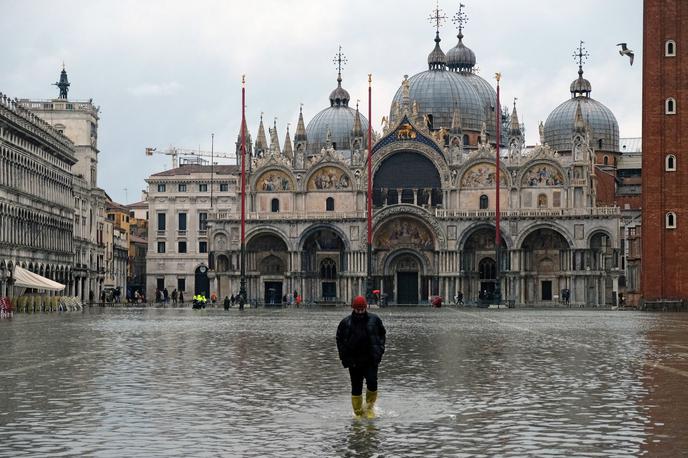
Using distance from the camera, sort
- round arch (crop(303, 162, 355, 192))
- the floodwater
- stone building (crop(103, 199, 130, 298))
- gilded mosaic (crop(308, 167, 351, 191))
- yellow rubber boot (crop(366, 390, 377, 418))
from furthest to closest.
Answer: stone building (crop(103, 199, 130, 298)) < gilded mosaic (crop(308, 167, 351, 191)) < round arch (crop(303, 162, 355, 192)) < yellow rubber boot (crop(366, 390, 377, 418)) < the floodwater

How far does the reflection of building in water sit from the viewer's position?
100000 millimetres

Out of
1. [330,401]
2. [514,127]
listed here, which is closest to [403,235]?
[514,127]

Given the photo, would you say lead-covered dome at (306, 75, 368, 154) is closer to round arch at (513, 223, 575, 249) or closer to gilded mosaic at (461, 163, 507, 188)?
gilded mosaic at (461, 163, 507, 188)

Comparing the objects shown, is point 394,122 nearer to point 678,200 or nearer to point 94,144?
point 94,144

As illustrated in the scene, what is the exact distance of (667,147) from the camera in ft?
244

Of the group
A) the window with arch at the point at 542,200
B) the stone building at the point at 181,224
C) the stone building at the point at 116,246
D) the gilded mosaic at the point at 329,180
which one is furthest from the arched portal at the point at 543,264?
the stone building at the point at 116,246

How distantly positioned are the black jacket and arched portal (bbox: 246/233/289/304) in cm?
9131

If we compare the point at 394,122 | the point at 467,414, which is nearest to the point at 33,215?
the point at 394,122

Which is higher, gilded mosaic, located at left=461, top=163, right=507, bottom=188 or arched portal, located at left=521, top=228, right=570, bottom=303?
gilded mosaic, located at left=461, top=163, right=507, bottom=188

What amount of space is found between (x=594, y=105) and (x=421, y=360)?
330 ft

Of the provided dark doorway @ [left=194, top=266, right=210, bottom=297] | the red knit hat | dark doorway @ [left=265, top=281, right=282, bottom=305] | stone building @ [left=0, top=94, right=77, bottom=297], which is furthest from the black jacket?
dark doorway @ [left=194, top=266, right=210, bottom=297]

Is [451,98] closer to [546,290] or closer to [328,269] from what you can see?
[328,269]

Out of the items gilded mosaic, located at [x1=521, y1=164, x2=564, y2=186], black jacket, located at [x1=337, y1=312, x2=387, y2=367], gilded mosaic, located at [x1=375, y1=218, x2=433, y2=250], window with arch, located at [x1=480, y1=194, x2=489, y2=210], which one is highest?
gilded mosaic, located at [x1=521, y1=164, x2=564, y2=186]

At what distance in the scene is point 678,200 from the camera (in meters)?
74.4
